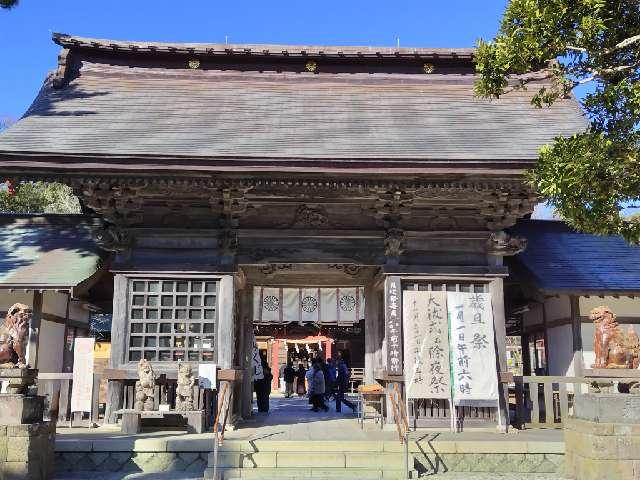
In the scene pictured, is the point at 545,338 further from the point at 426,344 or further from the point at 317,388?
the point at 317,388

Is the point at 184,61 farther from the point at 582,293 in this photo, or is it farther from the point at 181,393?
the point at 582,293

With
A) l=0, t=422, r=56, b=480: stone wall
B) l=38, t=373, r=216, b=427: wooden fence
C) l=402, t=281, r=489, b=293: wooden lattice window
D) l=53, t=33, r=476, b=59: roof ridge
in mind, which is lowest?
l=0, t=422, r=56, b=480: stone wall

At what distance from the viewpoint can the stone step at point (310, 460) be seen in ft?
24.4

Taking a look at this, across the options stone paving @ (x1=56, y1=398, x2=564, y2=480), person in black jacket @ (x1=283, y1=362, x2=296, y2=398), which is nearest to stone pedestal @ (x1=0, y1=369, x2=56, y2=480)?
stone paving @ (x1=56, y1=398, x2=564, y2=480)

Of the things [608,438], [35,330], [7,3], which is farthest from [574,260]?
[7,3]

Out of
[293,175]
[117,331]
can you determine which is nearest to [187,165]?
[293,175]

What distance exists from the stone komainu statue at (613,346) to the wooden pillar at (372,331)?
4.05 metres

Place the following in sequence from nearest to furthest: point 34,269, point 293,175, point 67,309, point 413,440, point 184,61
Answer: point 413,440 → point 293,175 → point 34,269 → point 67,309 → point 184,61

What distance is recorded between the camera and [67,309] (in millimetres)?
11578

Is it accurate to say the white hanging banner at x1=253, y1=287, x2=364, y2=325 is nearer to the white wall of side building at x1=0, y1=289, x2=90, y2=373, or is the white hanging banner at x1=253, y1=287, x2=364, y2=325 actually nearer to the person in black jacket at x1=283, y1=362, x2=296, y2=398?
the white wall of side building at x1=0, y1=289, x2=90, y2=373

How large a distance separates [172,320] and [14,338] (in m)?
2.58

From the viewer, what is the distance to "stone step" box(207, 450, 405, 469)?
7.44m

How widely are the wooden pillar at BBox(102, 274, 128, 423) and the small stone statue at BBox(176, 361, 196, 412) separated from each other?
1.03 meters

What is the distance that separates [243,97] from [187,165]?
3929mm
